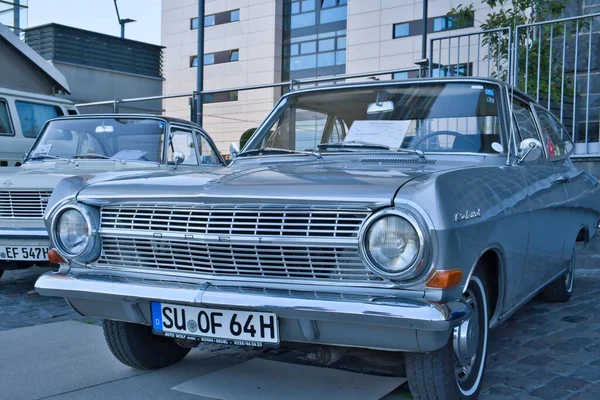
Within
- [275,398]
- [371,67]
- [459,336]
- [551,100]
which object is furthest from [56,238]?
[371,67]

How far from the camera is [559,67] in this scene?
873cm

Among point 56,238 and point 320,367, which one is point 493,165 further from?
point 56,238

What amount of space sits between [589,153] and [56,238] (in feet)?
20.0

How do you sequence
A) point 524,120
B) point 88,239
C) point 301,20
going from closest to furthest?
point 88,239
point 524,120
point 301,20

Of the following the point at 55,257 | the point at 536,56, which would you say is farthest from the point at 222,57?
the point at 55,257

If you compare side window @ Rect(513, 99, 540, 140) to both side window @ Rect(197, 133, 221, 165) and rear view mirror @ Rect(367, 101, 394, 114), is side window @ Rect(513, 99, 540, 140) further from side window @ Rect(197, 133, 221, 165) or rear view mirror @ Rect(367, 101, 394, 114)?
side window @ Rect(197, 133, 221, 165)

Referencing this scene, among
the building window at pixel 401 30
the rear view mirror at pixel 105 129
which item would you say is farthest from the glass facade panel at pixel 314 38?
the rear view mirror at pixel 105 129

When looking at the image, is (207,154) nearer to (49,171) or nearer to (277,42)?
(49,171)

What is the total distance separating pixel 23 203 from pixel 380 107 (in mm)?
3401

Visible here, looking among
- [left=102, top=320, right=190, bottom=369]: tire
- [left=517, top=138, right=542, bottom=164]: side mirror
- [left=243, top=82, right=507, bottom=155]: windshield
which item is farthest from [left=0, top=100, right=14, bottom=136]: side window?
[left=517, top=138, right=542, bottom=164]: side mirror

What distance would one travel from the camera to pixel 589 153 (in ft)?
25.0

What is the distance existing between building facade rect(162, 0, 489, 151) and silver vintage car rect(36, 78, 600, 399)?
26.0 meters

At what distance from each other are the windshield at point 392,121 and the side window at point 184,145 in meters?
2.72

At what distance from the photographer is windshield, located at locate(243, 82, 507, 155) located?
3885mm
